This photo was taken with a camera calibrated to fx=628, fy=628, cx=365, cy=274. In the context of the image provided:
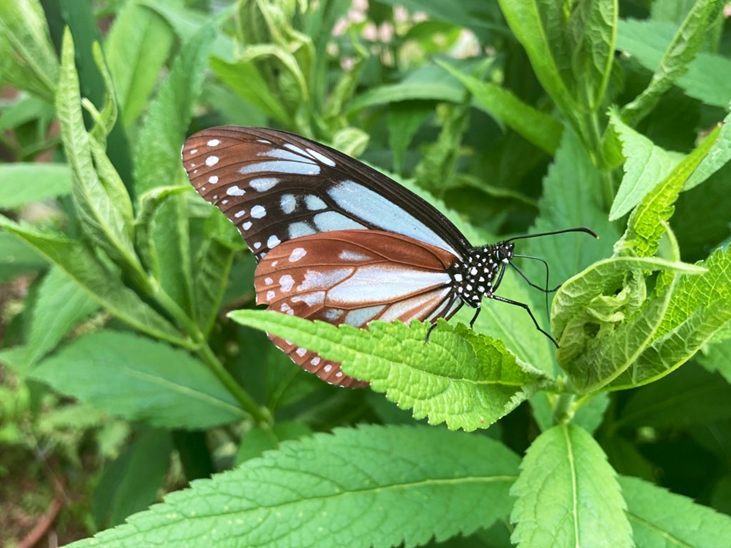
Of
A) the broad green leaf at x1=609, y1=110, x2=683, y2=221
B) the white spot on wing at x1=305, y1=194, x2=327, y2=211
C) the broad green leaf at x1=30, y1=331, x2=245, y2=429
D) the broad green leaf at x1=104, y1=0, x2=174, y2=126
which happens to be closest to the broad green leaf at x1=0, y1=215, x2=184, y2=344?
the broad green leaf at x1=30, y1=331, x2=245, y2=429

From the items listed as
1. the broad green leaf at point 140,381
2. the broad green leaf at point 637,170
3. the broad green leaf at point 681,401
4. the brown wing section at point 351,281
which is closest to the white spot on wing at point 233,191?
the brown wing section at point 351,281

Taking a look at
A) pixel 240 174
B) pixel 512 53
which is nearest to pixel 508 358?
pixel 240 174

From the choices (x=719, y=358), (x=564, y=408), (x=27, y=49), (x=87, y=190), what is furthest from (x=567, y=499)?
(x=27, y=49)

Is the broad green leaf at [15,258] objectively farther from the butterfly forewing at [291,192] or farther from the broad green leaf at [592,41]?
the broad green leaf at [592,41]

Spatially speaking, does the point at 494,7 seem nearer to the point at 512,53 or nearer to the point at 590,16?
the point at 512,53

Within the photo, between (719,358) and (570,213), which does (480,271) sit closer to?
Answer: (570,213)

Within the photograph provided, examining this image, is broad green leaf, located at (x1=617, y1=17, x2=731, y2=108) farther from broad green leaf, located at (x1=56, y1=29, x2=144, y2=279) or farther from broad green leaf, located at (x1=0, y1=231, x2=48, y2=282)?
broad green leaf, located at (x1=0, y1=231, x2=48, y2=282)
